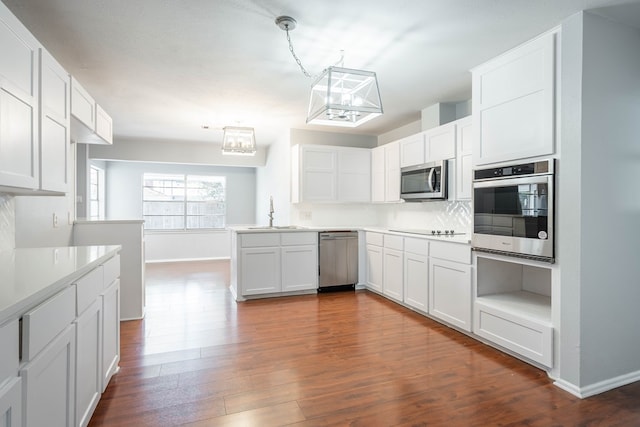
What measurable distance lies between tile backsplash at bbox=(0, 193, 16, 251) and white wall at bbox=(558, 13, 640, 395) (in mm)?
3728

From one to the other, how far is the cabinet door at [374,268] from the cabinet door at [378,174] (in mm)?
827

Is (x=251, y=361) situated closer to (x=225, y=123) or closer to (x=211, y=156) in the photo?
(x=225, y=123)

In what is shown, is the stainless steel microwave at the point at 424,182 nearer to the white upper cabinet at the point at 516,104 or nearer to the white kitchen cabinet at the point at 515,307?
the white upper cabinet at the point at 516,104

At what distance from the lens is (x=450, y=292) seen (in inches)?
128

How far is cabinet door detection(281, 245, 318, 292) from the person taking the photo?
4540 millimetres

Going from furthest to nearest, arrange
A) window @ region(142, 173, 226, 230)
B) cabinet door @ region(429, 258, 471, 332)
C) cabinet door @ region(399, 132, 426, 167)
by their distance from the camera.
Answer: window @ region(142, 173, 226, 230) → cabinet door @ region(399, 132, 426, 167) → cabinet door @ region(429, 258, 471, 332)

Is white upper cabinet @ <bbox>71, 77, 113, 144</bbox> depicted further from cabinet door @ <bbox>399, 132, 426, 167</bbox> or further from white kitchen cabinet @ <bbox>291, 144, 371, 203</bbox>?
cabinet door @ <bbox>399, 132, 426, 167</bbox>

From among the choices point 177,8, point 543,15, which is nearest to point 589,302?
point 543,15

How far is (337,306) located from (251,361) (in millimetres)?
1629

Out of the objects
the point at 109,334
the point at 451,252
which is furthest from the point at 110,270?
the point at 451,252

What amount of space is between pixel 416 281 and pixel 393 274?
0.47m

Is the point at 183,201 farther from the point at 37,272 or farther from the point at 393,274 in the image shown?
the point at 37,272

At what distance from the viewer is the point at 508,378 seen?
7.69ft

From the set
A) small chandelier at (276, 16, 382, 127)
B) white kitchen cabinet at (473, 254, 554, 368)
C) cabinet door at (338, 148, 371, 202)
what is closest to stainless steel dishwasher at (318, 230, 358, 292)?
cabinet door at (338, 148, 371, 202)
